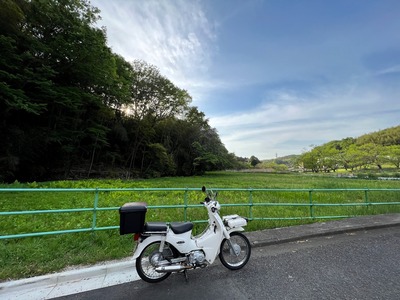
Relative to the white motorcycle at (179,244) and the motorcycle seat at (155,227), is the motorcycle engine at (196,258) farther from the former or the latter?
the motorcycle seat at (155,227)

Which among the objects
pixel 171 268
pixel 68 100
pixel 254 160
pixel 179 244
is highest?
pixel 68 100

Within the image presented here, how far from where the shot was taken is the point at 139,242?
2414 millimetres

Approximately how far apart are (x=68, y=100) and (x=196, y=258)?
14399 mm

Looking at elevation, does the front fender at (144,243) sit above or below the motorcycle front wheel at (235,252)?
above

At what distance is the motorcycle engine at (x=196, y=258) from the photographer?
251 cm

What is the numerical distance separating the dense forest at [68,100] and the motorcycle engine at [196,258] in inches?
495

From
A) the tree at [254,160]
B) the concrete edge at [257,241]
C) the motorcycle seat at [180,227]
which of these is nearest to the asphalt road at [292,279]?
the concrete edge at [257,241]

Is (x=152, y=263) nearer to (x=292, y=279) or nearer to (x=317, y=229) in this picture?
(x=292, y=279)

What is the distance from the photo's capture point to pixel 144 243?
2434 mm

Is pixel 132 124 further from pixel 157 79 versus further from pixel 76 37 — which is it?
pixel 76 37

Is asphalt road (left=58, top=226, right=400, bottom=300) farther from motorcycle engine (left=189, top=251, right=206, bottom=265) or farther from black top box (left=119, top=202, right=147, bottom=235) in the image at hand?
black top box (left=119, top=202, right=147, bottom=235)

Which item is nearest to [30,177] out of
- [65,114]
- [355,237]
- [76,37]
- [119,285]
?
[65,114]

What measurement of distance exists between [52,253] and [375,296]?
4078 mm

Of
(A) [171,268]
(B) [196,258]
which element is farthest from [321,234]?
(A) [171,268]
